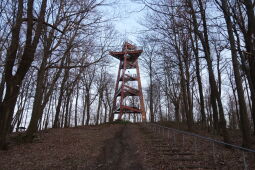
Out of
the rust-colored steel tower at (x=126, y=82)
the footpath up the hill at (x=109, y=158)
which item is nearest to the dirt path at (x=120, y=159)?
the footpath up the hill at (x=109, y=158)

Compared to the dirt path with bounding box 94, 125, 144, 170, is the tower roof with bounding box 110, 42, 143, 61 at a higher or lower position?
higher

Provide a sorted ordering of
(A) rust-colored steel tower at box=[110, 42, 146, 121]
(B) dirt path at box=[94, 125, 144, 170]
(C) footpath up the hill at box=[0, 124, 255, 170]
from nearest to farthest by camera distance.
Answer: (C) footpath up the hill at box=[0, 124, 255, 170] → (B) dirt path at box=[94, 125, 144, 170] → (A) rust-colored steel tower at box=[110, 42, 146, 121]

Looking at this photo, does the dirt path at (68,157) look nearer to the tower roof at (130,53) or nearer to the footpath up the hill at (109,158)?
the footpath up the hill at (109,158)

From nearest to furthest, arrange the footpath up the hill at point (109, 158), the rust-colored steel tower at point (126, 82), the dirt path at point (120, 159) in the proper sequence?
the footpath up the hill at point (109, 158) < the dirt path at point (120, 159) < the rust-colored steel tower at point (126, 82)

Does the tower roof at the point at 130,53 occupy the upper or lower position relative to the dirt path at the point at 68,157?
upper

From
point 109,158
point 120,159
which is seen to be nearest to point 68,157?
point 109,158

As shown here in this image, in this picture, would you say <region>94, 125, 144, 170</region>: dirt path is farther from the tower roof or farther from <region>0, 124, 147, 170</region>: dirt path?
the tower roof

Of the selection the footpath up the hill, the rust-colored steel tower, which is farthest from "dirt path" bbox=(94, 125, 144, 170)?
the rust-colored steel tower

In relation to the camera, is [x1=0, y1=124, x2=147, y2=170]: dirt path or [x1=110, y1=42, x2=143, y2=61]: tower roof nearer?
[x1=0, y1=124, x2=147, y2=170]: dirt path

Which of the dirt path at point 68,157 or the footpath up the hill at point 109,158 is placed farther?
the dirt path at point 68,157

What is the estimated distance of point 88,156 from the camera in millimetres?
7375

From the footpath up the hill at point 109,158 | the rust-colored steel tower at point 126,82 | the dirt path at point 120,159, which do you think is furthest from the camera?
the rust-colored steel tower at point 126,82

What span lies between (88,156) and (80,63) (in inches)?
224

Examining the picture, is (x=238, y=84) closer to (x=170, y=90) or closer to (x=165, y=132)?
(x=165, y=132)
